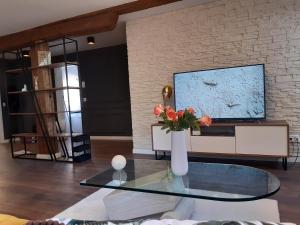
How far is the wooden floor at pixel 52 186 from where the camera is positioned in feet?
7.59

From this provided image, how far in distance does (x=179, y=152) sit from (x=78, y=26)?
10.3 ft

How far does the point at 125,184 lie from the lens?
74.7 inches

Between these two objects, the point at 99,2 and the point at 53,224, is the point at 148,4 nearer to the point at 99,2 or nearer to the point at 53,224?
the point at 99,2

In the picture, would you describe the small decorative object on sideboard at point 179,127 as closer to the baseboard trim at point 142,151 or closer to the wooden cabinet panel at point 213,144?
the wooden cabinet panel at point 213,144

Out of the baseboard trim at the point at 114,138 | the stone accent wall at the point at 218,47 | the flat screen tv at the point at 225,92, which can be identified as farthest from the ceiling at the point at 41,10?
the baseboard trim at the point at 114,138

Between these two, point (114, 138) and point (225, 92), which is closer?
point (225, 92)

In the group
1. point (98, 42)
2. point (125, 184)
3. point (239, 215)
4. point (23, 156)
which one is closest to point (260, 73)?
point (239, 215)

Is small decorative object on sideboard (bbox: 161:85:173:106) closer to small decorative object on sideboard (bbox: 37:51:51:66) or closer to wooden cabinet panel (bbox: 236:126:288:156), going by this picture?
wooden cabinet panel (bbox: 236:126:288:156)

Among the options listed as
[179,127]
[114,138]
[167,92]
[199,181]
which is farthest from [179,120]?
[114,138]

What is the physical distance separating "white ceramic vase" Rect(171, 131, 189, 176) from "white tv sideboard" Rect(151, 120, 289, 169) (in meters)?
1.60

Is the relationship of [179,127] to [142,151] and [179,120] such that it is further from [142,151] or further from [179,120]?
[142,151]

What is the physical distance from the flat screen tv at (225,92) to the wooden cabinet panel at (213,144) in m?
0.35

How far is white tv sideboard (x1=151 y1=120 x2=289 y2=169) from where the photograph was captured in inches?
120

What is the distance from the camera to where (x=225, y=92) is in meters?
3.55
